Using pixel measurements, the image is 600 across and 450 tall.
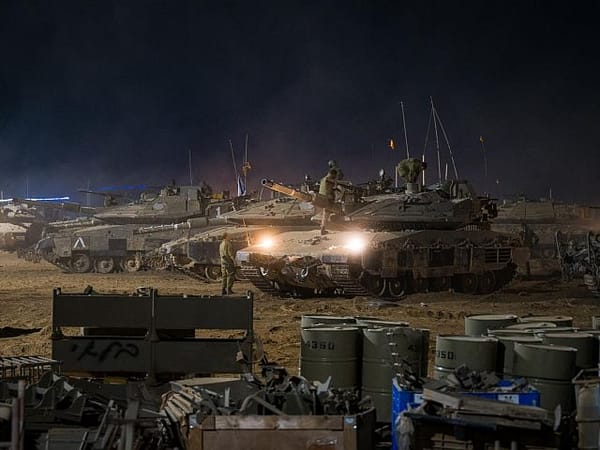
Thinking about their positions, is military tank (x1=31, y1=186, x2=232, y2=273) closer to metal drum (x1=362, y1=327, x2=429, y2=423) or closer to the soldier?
the soldier

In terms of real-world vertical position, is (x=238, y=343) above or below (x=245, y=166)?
below

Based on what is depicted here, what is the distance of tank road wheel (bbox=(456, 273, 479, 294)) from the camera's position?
19.9 meters

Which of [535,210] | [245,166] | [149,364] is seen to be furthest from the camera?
[535,210]

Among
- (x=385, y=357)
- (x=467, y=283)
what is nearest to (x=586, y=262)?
(x=467, y=283)

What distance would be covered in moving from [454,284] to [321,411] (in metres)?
15.0

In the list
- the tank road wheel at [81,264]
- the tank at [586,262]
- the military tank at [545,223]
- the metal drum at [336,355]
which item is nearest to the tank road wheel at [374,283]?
the tank at [586,262]

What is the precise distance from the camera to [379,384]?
668 cm

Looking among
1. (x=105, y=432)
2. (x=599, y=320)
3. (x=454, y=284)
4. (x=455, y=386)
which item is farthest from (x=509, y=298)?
(x=105, y=432)

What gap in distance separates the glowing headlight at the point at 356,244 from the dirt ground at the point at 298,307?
1.19m

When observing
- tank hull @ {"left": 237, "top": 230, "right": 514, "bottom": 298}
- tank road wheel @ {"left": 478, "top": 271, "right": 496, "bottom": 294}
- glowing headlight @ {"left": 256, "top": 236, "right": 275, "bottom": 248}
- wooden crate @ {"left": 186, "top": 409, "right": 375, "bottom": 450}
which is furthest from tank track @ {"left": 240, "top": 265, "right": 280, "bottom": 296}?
wooden crate @ {"left": 186, "top": 409, "right": 375, "bottom": 450}

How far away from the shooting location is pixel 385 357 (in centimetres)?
669

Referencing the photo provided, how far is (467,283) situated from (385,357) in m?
13.7

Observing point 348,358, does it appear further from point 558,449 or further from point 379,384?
point 558,449

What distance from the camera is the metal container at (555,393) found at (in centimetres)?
602
